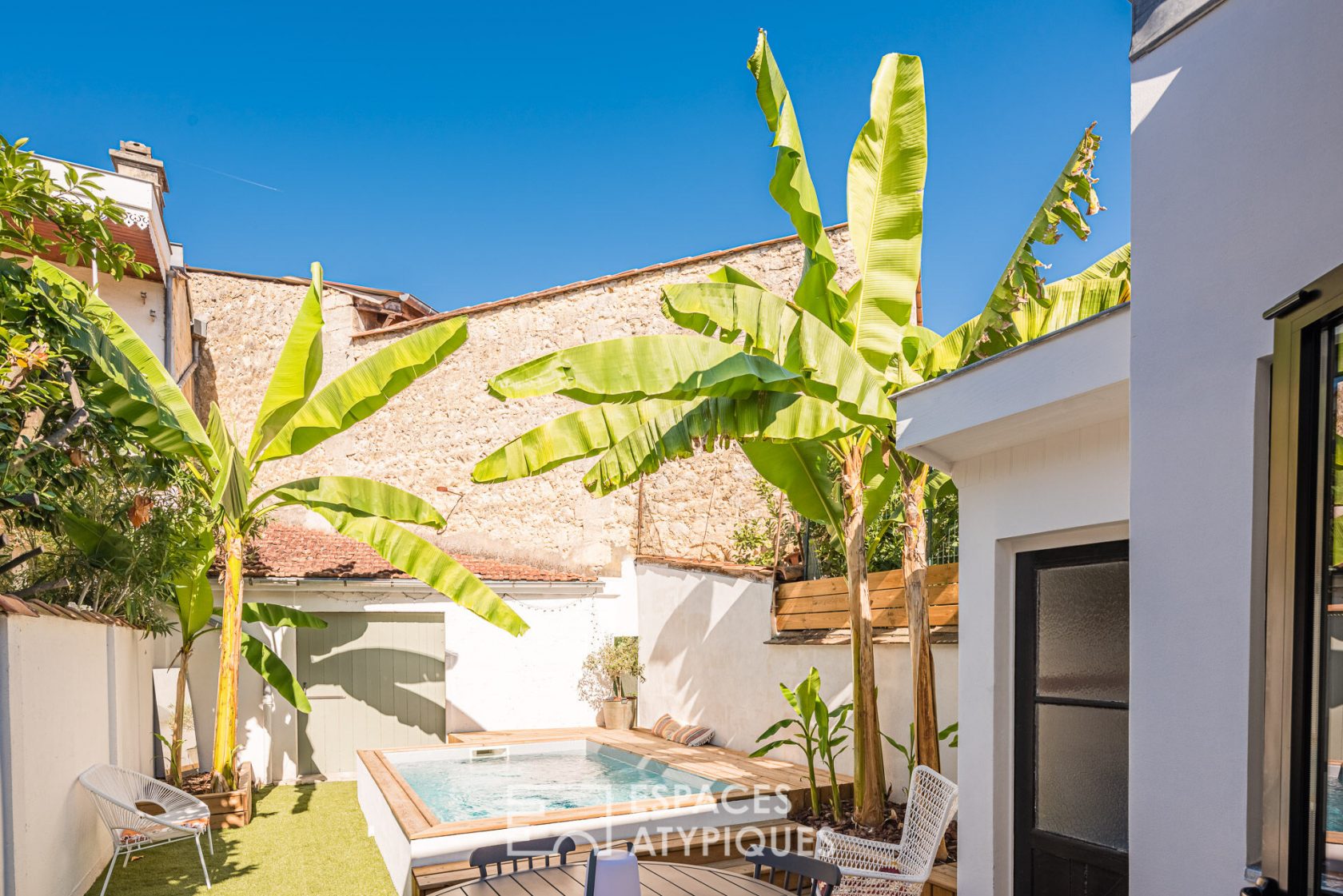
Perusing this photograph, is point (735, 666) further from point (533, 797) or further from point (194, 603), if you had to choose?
point (194, 603)

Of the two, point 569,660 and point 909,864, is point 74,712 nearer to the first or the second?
point 909,864

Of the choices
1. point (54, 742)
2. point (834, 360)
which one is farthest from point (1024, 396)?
point (54, 742)

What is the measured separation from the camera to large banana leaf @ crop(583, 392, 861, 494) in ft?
17.5

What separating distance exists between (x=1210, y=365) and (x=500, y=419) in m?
13.2

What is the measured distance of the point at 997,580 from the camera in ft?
14.2

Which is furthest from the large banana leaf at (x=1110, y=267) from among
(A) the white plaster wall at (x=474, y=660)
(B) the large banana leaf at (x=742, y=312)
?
(A) the white plaster wall at (x=474, y=660)

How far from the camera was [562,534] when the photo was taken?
46.7ft

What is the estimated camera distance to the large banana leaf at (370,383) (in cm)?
791

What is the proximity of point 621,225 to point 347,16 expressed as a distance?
5.90m

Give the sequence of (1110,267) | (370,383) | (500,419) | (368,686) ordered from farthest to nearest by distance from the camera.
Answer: (500,419)
(368,686)
(370,383)
(1110,267)

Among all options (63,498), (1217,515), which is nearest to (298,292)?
(63,498)

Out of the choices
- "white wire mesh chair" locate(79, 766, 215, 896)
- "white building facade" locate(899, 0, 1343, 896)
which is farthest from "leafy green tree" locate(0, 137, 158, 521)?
"white building facade" locate(899, 0, 1343, 896)

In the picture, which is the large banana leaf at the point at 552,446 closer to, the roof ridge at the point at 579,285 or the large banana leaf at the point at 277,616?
the large banana leaf at the point at 277,616

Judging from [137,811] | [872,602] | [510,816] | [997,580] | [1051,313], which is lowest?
[510,816]
